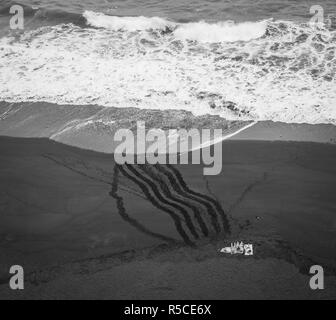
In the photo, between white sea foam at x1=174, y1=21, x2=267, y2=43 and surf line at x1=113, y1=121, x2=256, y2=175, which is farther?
white sea foam at x1=174, y1=21, x2=267, y2=43

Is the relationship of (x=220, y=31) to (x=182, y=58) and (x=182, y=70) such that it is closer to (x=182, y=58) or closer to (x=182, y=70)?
(x=182, y=58)

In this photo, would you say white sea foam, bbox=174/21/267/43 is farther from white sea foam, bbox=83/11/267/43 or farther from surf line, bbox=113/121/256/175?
surf line, bbox=113/121/256/175

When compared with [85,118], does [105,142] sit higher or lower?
lower

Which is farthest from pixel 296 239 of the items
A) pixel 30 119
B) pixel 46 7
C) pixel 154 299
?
pixel 46 7

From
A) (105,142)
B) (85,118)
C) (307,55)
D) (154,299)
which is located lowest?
(154,299)

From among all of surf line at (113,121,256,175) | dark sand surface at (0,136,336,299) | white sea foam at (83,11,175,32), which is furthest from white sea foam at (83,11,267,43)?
dark sand surface at (0,136,336,299)

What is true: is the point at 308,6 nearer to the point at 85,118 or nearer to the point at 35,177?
the point at 85,118

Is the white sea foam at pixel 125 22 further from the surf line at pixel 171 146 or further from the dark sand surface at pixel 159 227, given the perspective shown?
the dark sand surface at pixel 159 227
